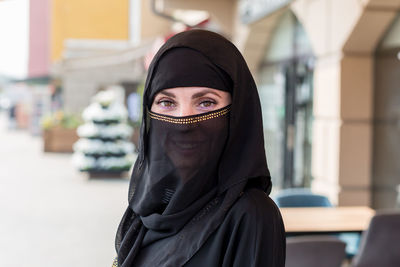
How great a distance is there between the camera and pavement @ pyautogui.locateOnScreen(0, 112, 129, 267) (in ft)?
19.4

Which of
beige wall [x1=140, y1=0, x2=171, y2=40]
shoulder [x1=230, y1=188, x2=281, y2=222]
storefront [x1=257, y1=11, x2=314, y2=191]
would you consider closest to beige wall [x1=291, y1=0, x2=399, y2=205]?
storefront [x1=257, y1=11, x2=314, y2=191]

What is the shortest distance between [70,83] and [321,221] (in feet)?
60.2

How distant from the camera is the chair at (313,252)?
3.18 m

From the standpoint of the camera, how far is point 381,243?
3.60 m

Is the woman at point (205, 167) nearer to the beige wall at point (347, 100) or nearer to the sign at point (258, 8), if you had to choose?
the beige wall at point (347, 100)

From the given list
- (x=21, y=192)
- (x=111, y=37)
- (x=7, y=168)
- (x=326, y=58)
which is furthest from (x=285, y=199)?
(x=111, y=37)

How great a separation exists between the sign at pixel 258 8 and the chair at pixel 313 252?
3997mm

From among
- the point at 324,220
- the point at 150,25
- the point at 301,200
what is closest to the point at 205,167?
the point at 324,220

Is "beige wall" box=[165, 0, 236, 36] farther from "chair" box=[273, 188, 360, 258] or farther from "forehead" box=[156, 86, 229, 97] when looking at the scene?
"forehead" box=[156, 86, 229, 97]

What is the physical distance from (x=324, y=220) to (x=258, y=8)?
4.44 metres

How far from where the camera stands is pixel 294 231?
3.78m

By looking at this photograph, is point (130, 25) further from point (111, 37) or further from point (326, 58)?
point (326, 58)

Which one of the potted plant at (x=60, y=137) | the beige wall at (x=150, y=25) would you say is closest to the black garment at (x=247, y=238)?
the potted plant at (x=60, y=137)

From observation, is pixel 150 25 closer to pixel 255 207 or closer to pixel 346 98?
pixel 346 98
